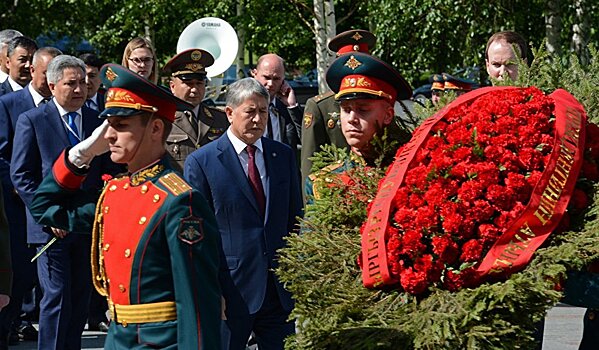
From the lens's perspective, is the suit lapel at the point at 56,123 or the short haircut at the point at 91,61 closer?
the suit lapel at the point at 56,123

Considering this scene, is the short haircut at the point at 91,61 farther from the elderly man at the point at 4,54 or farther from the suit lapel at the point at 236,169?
the suit lapel at the point at 236,169

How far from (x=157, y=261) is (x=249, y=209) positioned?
8.14 ft

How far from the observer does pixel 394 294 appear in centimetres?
464

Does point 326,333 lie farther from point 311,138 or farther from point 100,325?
point 100,325

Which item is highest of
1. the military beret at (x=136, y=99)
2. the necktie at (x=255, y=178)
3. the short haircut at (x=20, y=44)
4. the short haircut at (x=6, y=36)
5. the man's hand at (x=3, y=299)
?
the short haircut at (x=6, y=36)

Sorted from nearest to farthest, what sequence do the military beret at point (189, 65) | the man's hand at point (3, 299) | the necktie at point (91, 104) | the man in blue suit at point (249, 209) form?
the man's hand at point (3, 299) < the man in blue suit at point (249, 209) < the military beret at point (189, 65) < the necktie at point (91, 104)

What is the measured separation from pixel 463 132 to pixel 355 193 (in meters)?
0.49

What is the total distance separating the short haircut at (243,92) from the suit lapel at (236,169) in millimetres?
280

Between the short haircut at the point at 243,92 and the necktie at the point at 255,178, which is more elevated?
the short haircut at the point at 243,92

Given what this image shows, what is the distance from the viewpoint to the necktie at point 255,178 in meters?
7.31

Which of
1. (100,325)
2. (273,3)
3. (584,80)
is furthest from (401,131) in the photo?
(273,3)

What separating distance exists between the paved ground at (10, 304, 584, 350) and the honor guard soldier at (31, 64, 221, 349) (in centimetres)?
498

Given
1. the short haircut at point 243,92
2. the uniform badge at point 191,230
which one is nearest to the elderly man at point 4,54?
the short haircut at point 243,92

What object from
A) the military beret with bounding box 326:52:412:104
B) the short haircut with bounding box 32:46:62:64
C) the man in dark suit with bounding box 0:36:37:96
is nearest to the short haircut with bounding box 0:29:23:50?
the man in dark suit with bounding box 0:36:37:96
